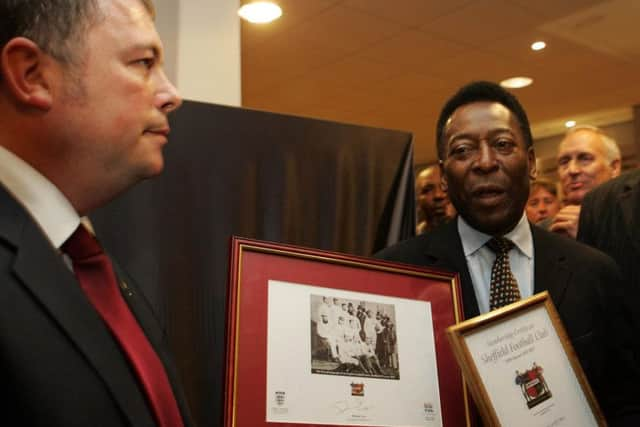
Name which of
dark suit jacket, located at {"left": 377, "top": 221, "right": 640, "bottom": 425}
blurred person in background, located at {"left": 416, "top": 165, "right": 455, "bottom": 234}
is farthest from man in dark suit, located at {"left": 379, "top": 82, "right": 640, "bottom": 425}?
blurred person in background, located at {"left": 416, "top": 165, "right": 455, "bottom": 234}

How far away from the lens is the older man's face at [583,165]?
10.9ft

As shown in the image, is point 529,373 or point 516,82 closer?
point 529,373

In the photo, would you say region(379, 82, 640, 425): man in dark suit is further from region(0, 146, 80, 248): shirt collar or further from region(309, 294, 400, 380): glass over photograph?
region(0, 146, 80, 248): shirt collar

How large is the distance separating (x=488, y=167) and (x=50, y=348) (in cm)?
105

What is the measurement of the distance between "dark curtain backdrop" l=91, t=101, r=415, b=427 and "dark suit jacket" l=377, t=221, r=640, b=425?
0.62 feet

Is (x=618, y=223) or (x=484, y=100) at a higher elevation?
(x=484, y=100)

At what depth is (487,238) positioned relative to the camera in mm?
1542

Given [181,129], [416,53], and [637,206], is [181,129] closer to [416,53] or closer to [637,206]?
[637,206]

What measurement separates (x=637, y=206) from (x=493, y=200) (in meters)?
A: 0.78

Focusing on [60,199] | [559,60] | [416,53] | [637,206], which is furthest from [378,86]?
[60,199]

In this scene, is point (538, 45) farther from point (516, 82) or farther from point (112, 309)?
point (112, 309)

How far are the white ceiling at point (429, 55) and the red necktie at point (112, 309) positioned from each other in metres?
3.39

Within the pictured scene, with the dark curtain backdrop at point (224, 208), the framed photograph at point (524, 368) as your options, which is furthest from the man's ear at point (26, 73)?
the framed photograph at point (524, 368)

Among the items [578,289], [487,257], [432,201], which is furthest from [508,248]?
[432,201]
